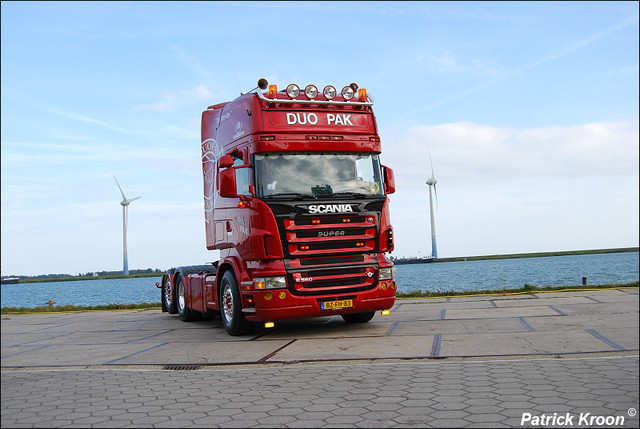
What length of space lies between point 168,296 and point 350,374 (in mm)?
9613

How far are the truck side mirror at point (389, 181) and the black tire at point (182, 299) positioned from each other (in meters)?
5.62

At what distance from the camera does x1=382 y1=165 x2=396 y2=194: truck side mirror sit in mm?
10562

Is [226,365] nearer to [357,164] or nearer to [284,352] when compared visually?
[284,352]

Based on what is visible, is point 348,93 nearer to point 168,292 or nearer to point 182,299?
point 182,299

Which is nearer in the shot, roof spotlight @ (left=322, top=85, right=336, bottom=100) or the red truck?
the red truck

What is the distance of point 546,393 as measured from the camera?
5.26 metres

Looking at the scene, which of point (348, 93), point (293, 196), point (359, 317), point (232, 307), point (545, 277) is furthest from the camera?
point (545, 277)

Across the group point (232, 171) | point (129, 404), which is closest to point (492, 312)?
point (232, 171)

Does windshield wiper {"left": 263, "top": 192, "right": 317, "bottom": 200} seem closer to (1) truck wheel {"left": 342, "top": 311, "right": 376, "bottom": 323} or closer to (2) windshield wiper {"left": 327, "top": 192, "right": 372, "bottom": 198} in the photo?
(2) windshield wiper {"left": 327, "top": 192, "right": 372, "bottom": 198}

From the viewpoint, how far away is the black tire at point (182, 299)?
1377cm

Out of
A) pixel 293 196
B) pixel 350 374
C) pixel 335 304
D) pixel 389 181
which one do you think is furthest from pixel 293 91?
pixel 350 374

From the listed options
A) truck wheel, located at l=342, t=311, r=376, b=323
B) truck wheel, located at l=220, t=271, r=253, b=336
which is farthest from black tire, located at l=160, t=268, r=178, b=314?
truck wheel, located at l=342, t=311, r=376, b=323

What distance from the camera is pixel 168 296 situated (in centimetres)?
1534

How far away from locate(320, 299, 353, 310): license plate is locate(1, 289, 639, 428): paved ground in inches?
19.6
